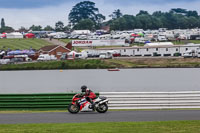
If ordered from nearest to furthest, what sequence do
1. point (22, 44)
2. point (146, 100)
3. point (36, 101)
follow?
point (146, 100) → point (36, 101) → point (22, 44)

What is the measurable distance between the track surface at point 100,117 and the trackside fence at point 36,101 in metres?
2.04

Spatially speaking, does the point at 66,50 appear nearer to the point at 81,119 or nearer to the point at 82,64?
the point at 82,64

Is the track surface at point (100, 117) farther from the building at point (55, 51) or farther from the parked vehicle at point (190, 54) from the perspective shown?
the building at point (55, 51)

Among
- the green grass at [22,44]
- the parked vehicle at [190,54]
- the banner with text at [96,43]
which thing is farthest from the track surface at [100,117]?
the green grass at [22,44]

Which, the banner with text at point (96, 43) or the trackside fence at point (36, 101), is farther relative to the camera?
the banner with text at point (96, 43)

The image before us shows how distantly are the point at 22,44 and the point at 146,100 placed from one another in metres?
109

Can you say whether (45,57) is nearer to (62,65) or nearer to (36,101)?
(62,65)

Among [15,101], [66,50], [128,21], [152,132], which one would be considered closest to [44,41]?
[66,50]

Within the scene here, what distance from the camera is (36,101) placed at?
27156 millimetres

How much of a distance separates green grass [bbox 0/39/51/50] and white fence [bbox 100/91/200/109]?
101 meters

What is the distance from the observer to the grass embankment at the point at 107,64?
315 feet

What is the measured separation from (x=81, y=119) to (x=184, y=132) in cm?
547

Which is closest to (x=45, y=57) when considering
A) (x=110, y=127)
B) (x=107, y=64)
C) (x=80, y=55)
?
(x=80, y=55)

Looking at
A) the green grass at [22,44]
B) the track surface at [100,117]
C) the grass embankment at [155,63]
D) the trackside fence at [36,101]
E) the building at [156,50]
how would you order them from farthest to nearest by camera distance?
the green grass at [22,44] → the building at [156,50] → the grass embankment at [155,63] → the trackside fence at [36,101] → the track surface at [100,117]
